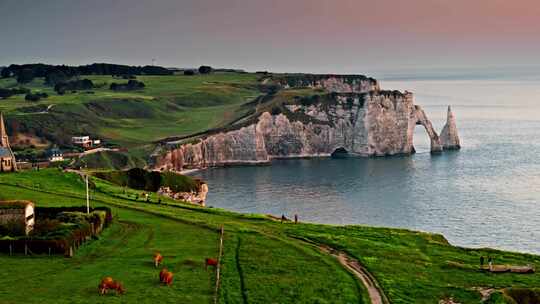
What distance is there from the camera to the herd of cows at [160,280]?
1199 inches

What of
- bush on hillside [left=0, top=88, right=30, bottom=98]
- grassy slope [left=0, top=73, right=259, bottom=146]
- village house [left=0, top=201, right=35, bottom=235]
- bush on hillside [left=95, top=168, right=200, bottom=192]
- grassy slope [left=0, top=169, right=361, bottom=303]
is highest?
bush on hillside [left=0, top=88, right=30, bottom=98]

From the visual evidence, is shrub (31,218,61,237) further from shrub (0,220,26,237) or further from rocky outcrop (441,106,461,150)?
rocky outcrop (441,106,461,150)

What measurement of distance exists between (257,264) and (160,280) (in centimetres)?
630

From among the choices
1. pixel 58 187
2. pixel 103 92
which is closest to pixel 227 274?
pixel 58 187

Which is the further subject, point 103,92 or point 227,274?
point 103,92

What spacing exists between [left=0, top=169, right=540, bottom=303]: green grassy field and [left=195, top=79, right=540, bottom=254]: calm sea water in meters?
29.2

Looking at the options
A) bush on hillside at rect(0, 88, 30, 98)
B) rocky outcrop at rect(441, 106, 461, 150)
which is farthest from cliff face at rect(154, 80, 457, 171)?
bush on hillside at rect(0, 88, 30, 98)

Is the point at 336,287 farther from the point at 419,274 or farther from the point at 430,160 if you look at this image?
the point at 430,160

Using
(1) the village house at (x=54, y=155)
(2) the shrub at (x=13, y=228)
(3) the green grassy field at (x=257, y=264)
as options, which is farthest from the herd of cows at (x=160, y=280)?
(1) the village house at (x=54, y=155)

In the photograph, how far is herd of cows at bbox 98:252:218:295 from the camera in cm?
3045

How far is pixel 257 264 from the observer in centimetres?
3709

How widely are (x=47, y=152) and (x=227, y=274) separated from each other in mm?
88094

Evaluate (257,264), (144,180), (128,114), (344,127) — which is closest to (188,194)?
(144,180)

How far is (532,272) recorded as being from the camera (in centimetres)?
3897
